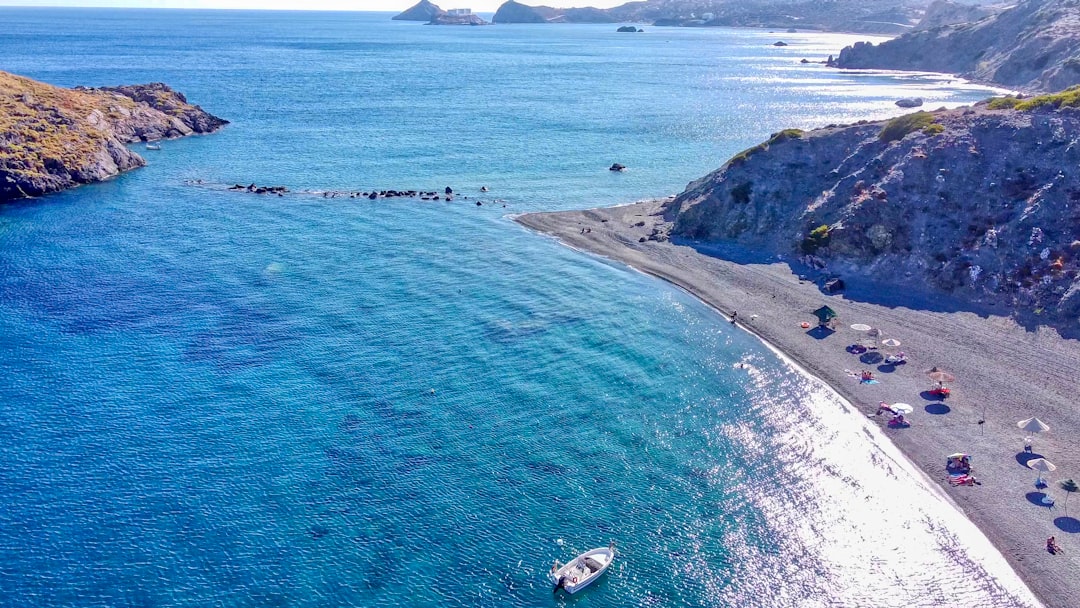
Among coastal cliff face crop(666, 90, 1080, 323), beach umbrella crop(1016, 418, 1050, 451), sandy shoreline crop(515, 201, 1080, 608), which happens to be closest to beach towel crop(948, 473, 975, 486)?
sandy shoreline crop(515, 201, 1080, 608)

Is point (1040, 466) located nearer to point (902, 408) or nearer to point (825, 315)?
point (902, 408)

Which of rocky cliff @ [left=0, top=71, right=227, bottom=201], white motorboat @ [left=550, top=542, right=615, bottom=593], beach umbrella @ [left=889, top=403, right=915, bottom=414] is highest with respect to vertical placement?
rocky cliff @ [left=0, top=71, right=227, bottom=201]

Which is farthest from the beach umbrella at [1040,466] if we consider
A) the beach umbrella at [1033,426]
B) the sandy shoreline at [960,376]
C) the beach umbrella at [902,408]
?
the beach umbrella at [902,408]

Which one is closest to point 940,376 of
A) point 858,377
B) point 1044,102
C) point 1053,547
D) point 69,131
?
point 858,377

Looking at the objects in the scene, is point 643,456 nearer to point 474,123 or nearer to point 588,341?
point 588,341

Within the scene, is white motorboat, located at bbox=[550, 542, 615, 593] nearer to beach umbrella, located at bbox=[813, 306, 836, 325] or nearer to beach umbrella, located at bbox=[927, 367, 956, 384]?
beach umbrella, located at bbox=[927, 367, 956, 384]
